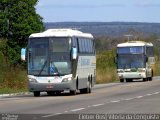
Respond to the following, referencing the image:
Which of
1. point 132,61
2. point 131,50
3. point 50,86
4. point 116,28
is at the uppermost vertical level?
point 131,50

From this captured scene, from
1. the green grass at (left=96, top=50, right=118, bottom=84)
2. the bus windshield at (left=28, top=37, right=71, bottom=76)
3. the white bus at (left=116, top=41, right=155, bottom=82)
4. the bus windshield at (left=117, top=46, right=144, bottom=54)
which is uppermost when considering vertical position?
the bus windshield at (left=28, top=37, right=71, bottom=76)

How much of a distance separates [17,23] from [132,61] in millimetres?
11551

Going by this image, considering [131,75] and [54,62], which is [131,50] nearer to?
[131,75]

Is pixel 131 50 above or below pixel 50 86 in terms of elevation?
above

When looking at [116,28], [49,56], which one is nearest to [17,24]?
[49,56]

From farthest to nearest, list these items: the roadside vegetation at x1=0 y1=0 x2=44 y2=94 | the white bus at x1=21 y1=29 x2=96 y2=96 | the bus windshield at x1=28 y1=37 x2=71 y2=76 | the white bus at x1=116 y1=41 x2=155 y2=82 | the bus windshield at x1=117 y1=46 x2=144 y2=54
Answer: the roadside vegetation at x1=0 y1=0 x2=44 y2=94, the bus windshield at x1=117 y1=46 x2=144 y2=54, the white bus at x1=116 y1=41 x2=155 y2=82, the bus windshield at x1=28 y1=37 x2=71 y2=76, the white bus at x1=21 y1=29 x2=96 y2=96

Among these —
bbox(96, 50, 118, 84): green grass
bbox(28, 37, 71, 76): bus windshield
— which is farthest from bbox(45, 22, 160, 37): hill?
bbox(28, 37, 71, 76): bus windshield

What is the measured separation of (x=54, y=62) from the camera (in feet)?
112

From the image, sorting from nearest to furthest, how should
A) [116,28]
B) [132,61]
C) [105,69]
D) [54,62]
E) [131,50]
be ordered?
1. [54,62]
2. [132,61]
3. [131,50]
4. [105,69]
5. [116,28]

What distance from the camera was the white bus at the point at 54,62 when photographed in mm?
33562

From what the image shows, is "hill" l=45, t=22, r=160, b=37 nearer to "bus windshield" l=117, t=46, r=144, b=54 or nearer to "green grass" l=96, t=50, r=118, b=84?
"green grass" l=96, t=50, r=118, b=84

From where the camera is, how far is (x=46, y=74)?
3375 cm

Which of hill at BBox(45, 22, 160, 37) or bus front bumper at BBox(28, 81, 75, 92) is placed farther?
hill at BBox(45, 22, 160, 37)

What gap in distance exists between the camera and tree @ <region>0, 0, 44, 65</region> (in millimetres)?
63188
